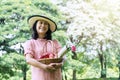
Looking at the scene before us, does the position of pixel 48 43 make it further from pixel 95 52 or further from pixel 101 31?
pixel 95 52

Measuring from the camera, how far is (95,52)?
26.1 ft

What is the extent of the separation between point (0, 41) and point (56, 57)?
4.15 m

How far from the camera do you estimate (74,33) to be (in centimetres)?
703

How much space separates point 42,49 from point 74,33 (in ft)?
18.9

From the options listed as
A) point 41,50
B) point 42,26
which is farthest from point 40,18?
point 41,50

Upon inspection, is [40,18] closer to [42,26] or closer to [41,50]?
[42,26]

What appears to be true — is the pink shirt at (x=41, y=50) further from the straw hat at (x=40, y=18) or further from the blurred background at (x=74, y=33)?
the blurred background at (x=74, y=33)

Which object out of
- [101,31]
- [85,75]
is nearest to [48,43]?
[101,31]

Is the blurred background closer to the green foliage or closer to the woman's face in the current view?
the green foliage

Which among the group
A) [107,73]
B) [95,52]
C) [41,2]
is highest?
[41,2]

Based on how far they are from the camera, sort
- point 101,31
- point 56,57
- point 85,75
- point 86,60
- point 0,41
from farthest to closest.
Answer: point 85,75
point 86,60
point 101,31
point 0,41
point 56,57

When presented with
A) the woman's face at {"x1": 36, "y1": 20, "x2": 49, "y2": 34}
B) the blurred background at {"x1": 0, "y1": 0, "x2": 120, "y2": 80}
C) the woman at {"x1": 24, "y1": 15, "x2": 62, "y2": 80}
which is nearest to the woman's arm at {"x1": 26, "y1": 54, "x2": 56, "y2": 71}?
the woman at {"x1": 24, "y1": 15, "x2": 62, "y2": 80}

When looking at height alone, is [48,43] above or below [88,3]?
below

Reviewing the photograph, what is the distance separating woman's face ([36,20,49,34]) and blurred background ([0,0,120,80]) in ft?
11.8
